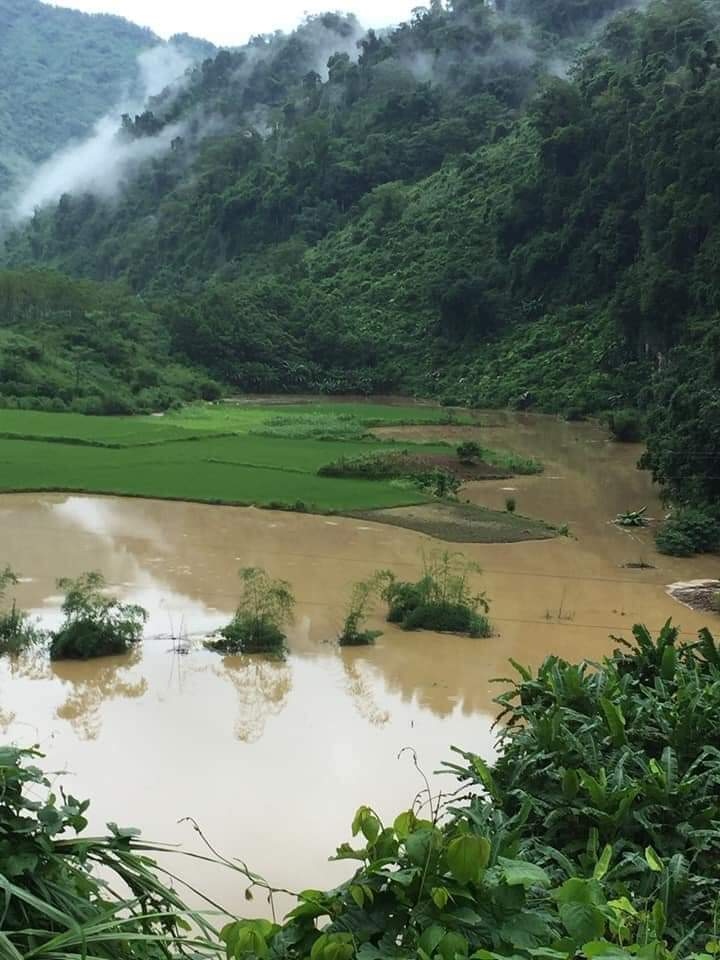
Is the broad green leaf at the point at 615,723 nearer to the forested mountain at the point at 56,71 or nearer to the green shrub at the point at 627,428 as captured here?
the green shrub at the point at 627,428

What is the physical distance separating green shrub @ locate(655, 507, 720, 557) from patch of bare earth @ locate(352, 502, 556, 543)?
1.78m

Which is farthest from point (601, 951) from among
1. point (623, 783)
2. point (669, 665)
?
point (669, 665)

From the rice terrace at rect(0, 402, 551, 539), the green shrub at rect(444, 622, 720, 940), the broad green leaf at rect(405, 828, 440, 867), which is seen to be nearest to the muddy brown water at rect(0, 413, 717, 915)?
the rice terrace at rect(0, 402, 551, 539)

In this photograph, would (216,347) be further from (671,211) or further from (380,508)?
(380,508)

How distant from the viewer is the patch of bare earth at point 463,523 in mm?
15750

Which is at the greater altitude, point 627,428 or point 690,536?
point 627,428

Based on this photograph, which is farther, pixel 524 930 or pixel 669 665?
pixel 669 665

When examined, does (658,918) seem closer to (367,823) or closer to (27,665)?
(367,823)

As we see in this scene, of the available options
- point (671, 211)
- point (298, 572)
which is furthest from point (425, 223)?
point (298, 572)

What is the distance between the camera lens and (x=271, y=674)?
9.25 metres

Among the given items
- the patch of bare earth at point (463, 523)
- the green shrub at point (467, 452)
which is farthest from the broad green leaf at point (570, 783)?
the green shrub at point (467, 452)

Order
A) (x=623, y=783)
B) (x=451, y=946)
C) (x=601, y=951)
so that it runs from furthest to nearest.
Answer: (x=623, y=783) < (x=451, y=946) < (x=601, y=951)

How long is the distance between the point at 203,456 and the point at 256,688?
46.2ft

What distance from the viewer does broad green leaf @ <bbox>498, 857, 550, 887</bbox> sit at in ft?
6.74
